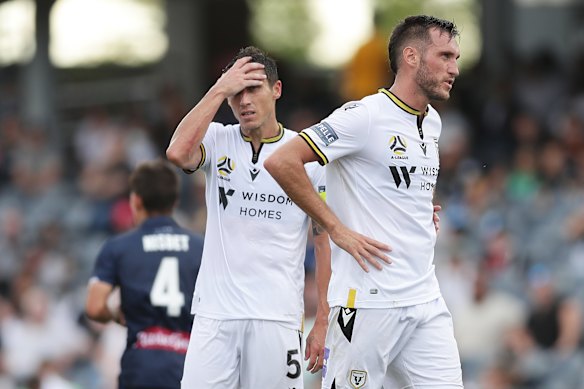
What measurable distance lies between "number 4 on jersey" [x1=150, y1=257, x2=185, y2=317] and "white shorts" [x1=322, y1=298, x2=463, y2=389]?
1.54 m

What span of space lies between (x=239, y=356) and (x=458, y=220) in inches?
352

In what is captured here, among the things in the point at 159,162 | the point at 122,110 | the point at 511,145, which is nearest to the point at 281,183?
the point at 159,162

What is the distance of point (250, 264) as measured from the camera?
7.34 m

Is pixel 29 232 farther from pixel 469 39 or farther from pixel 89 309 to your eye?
pixel 469 39

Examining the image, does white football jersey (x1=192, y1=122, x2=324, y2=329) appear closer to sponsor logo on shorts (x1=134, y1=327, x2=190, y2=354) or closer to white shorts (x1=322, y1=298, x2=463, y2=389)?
white shorts (x1=322, y1=298, x2=463, y2=389)

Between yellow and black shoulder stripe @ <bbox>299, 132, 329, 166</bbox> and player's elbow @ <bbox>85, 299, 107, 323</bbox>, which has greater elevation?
yellow and black shoulder stripe @ <bbox>299, 132, 329, 166</bbox>

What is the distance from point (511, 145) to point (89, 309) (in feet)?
35.4

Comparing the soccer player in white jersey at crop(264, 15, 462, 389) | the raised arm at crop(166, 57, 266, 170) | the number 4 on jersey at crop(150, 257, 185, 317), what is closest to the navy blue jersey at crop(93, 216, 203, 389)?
the number 4 on jersey at crop(150, 257, 185, 317)

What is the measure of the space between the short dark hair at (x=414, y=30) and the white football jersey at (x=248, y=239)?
0.86 m

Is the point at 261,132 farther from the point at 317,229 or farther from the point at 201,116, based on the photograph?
the point at 317,229

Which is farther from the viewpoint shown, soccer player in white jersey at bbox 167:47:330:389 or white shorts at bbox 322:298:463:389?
soccer player in white jersey at bbox 167:47:330:389

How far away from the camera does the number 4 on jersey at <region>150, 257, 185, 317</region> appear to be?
27.2 feet

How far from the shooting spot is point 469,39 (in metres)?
33.6

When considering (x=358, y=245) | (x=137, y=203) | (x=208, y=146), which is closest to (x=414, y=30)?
(x=358, y=245)
